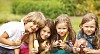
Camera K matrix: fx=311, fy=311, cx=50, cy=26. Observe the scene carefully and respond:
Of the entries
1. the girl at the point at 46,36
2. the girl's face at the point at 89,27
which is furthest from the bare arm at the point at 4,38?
the girl's face at the point at 89,27

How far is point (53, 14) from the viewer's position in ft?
16.0

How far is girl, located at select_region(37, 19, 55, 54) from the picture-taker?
13.3 feet

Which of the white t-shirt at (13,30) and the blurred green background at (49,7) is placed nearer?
the white t-shirt at (13,30)

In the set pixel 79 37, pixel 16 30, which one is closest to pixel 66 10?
pixel 79 37

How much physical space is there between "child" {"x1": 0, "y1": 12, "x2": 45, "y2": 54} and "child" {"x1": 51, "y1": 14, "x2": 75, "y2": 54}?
0.24 meters

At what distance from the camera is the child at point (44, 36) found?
4051 mm

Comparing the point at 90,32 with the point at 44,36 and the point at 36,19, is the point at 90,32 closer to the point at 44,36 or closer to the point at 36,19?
the point at 44,36

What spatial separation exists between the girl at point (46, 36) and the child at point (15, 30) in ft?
0.35

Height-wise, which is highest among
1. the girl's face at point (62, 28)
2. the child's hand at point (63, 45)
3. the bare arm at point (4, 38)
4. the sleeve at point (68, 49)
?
the girl's face at point (62, 28)

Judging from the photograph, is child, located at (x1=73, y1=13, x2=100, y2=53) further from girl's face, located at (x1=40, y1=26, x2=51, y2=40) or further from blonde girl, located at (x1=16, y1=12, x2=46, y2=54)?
blonde girl, located at (x1=16, y1=12, x2=46, y2=54)

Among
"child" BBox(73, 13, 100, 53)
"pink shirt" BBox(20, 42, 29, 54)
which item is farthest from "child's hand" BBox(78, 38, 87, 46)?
"pink shirt" BBox(20, 42, 29, 54)

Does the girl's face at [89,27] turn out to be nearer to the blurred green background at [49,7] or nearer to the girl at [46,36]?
the girl at [46,36]

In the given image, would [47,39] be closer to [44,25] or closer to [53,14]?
[44,25]

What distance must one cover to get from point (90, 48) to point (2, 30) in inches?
45.1
